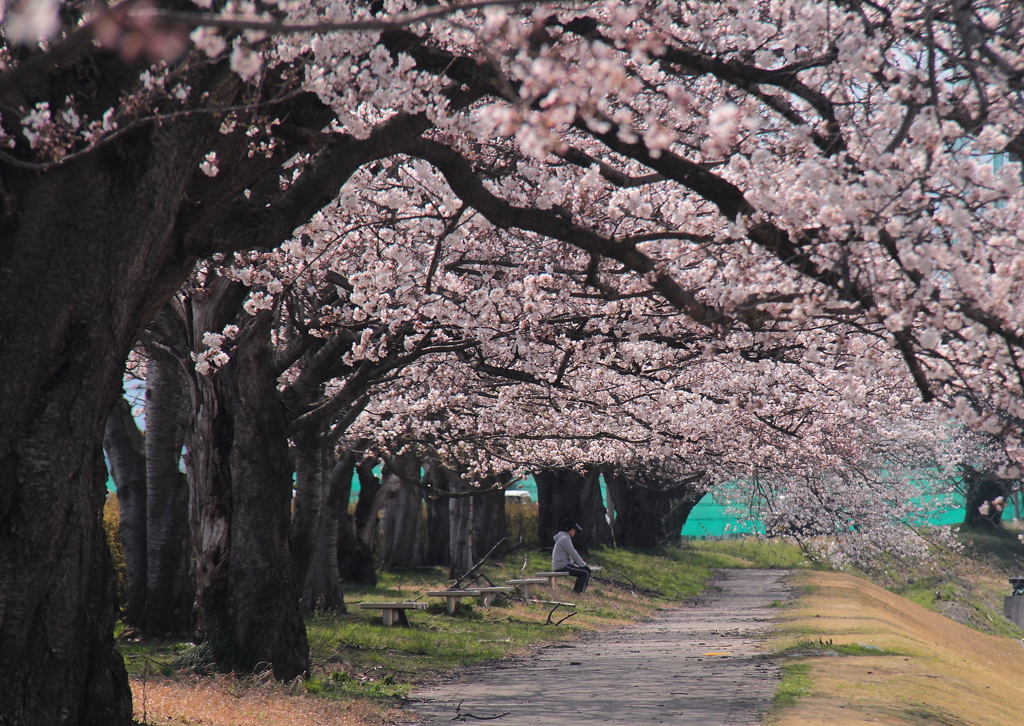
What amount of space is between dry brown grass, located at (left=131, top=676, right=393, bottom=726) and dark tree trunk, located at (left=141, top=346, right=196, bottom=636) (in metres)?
4.30

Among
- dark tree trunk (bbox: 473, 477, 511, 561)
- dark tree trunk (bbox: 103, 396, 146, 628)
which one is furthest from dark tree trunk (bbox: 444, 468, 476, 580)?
dark tree trunk (bbox: 103, 396, 146, 628)

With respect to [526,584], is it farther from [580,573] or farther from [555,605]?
[580,573]

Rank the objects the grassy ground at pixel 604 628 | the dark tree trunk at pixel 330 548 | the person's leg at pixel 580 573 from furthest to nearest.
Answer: the person's leg at pixel 580 573 → the dark tree trunk at pixel 330 548 → the grassy ground at pixel 604 628

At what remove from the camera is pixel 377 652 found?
43.0 ft

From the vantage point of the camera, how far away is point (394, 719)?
883 centimetres

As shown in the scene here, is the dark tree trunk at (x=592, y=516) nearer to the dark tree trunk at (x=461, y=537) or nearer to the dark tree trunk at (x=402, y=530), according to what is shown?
the dark tree trunk at (x=402, y=530)

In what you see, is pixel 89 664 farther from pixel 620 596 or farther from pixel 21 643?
pixel 620 596

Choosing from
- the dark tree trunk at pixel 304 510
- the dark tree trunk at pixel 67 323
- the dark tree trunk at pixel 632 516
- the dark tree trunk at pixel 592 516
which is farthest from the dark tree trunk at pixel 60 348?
the dark tree trunk at pixel 632 516

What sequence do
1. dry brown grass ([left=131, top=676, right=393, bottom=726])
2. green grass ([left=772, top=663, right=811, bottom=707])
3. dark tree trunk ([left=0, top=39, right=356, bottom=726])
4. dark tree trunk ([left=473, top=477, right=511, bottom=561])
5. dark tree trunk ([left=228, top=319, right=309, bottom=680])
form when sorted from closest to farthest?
1. dark tree trunk ([left=0, top=39, right=356, bottom=726])
2. dry brown grass ([left=131, top=676, right=393, bottom=726])
3. green grass ([left=772, top=663, right=811, bottom=707])
4. dark tree trunk ([left=228, top=319, right=309, bottom=680])
5. dark tree trunk ([left=473, top=477, right=511, bottom=561])

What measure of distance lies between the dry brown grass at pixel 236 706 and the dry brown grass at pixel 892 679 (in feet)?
12.7

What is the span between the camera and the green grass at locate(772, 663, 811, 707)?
9.70 meters

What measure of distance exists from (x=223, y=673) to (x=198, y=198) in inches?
223

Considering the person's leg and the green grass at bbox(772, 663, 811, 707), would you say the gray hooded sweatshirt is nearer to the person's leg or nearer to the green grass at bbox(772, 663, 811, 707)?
the person's leg

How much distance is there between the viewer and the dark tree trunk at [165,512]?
527 inches
